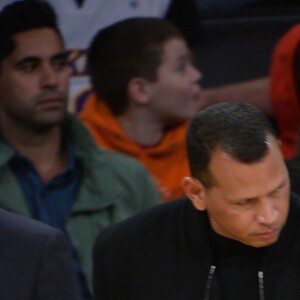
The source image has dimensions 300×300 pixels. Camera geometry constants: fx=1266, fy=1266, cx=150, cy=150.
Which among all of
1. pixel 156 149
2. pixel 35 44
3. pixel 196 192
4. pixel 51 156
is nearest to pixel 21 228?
pixel 196 192

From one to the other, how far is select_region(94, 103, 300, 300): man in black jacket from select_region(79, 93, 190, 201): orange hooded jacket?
4.09 ft

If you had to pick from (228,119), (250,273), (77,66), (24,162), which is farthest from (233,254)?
(77,66)

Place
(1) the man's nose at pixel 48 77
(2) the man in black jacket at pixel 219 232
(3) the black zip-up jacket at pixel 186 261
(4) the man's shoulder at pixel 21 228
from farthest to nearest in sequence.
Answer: (1) the man's nose at pixel 48 77 → (3) the black zip-up jacket at pixel 186 261 → (2) the man in black jacket at pixel 219 232 → (4) the man's shoulder at pixel 21 228

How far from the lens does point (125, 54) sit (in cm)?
490

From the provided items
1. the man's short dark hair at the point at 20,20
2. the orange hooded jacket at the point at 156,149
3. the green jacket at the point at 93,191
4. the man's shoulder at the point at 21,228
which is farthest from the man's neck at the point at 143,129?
the man's shoulder at the point at 21,228

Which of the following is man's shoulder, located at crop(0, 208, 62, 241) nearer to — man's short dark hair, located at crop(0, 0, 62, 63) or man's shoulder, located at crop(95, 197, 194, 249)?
man's shoulder, located at crop(95, 197, 194, 249)

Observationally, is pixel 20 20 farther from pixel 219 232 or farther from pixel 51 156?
pixel 219 232

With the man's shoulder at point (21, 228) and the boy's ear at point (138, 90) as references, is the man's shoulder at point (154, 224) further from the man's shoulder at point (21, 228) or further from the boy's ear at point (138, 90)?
the boy's ear at point (138, 90)

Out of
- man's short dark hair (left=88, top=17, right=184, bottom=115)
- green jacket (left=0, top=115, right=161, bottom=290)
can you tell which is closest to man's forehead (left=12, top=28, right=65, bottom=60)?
green jacket (left=0, top=115, right=161, bottom=290)

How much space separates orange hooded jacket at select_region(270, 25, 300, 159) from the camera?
5.08 m

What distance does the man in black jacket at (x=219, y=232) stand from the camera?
10.6ft

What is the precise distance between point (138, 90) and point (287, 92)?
2.14ft

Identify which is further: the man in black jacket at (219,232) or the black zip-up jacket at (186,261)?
the black zip-up jacket at (186,261)

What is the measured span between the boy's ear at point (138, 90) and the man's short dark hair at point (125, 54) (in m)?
0.02
